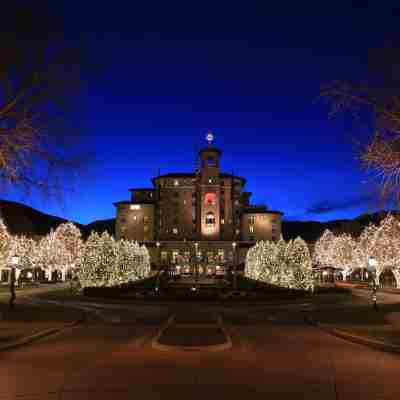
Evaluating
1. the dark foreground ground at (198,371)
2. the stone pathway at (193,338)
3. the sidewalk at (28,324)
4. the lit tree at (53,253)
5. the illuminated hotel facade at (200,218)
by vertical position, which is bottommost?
the dark foreground ground at (198,371)

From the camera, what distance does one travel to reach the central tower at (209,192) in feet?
389

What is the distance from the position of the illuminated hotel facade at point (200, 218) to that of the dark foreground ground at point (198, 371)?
325 feet

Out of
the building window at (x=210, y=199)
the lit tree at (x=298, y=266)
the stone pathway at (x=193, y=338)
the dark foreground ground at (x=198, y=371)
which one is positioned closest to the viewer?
the dark foreground ground at (x=198, y=371)

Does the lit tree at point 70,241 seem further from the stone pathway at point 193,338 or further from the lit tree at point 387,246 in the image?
the stone pathway at point 193,338

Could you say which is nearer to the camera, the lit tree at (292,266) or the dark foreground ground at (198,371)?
the dark foreground ground at (198,371)

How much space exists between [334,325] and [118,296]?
21846mm

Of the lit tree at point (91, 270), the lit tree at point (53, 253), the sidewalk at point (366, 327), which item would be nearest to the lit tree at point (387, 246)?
the sidewalk at point (366, 327)

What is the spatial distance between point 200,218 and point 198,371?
353 ft

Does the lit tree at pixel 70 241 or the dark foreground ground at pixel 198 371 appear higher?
the lit tree at pixel 70 241

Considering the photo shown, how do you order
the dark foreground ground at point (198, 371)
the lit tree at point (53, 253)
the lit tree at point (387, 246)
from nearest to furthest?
1. the dark foreground ground at point (198, 371)
2. the lit tree at point (387, 246)
3. the lit tree at point (53, 253)

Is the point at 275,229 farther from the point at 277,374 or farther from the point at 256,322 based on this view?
the point at 277,374

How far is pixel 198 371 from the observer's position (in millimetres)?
11242

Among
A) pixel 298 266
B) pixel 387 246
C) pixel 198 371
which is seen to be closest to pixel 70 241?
pixel 298 266

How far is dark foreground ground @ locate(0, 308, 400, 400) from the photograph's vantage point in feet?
30.7
